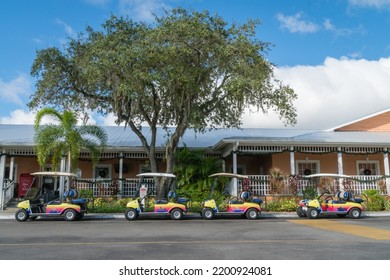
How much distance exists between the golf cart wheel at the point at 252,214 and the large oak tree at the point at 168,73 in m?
4.52

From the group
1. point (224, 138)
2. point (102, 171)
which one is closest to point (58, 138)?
point (102, 171)

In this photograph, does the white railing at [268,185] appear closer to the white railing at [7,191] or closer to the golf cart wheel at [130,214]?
the white railing at [7,191]

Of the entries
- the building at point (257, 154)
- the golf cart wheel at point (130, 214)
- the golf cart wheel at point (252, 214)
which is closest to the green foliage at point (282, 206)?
the building at point (257, 154)

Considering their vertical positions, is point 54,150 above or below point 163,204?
above

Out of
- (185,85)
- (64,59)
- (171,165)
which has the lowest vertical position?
(171,165)

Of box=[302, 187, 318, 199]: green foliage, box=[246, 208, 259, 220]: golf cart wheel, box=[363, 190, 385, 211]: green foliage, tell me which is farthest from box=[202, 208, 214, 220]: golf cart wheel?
box=[363, 190, 385, 211]: green foliage

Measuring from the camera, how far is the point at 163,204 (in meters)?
14.7

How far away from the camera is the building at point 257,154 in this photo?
767 inches

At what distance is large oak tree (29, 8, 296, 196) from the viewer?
15.0 meters
